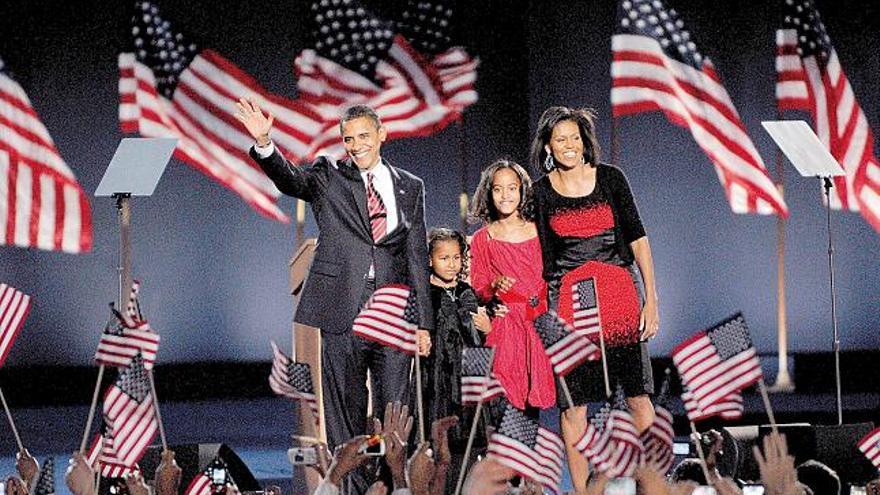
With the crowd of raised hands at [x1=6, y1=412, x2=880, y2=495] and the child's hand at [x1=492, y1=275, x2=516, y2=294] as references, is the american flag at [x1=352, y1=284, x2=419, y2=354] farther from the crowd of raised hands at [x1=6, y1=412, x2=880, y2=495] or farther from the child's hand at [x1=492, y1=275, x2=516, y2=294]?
the crowd of raised hands at [x1=6, y1=412, x2=880, y2=495]

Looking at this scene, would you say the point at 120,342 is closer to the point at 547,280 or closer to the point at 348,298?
the point at 348,298

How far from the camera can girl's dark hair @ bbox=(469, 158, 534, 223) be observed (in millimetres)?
6465

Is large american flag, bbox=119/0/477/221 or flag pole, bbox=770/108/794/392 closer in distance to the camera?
large american flag, bbox=119/0/477/221

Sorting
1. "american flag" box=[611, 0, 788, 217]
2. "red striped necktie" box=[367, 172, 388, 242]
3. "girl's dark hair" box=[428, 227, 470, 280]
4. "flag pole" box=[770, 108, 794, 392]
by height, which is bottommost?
"flag pole" box=[770, 108, 794, 392]

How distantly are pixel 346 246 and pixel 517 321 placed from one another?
923 mm

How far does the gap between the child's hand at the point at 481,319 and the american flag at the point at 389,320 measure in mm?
1114

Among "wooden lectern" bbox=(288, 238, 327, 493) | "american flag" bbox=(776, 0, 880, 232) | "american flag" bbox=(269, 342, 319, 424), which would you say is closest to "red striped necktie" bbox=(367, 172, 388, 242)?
"wooden lectern" bbox=(288, 238, 327, 493)

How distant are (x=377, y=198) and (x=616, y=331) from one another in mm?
1052

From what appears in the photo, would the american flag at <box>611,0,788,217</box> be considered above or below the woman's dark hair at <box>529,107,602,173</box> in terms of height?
above

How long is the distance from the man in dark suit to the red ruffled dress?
504 mm

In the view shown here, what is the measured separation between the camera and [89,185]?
1142cm

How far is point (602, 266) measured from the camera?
618 cm

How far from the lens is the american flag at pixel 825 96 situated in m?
10.7

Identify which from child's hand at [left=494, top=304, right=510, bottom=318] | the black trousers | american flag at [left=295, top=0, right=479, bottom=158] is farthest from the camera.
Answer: american flag at [left=295, top=0, right=479, bottom=158]
